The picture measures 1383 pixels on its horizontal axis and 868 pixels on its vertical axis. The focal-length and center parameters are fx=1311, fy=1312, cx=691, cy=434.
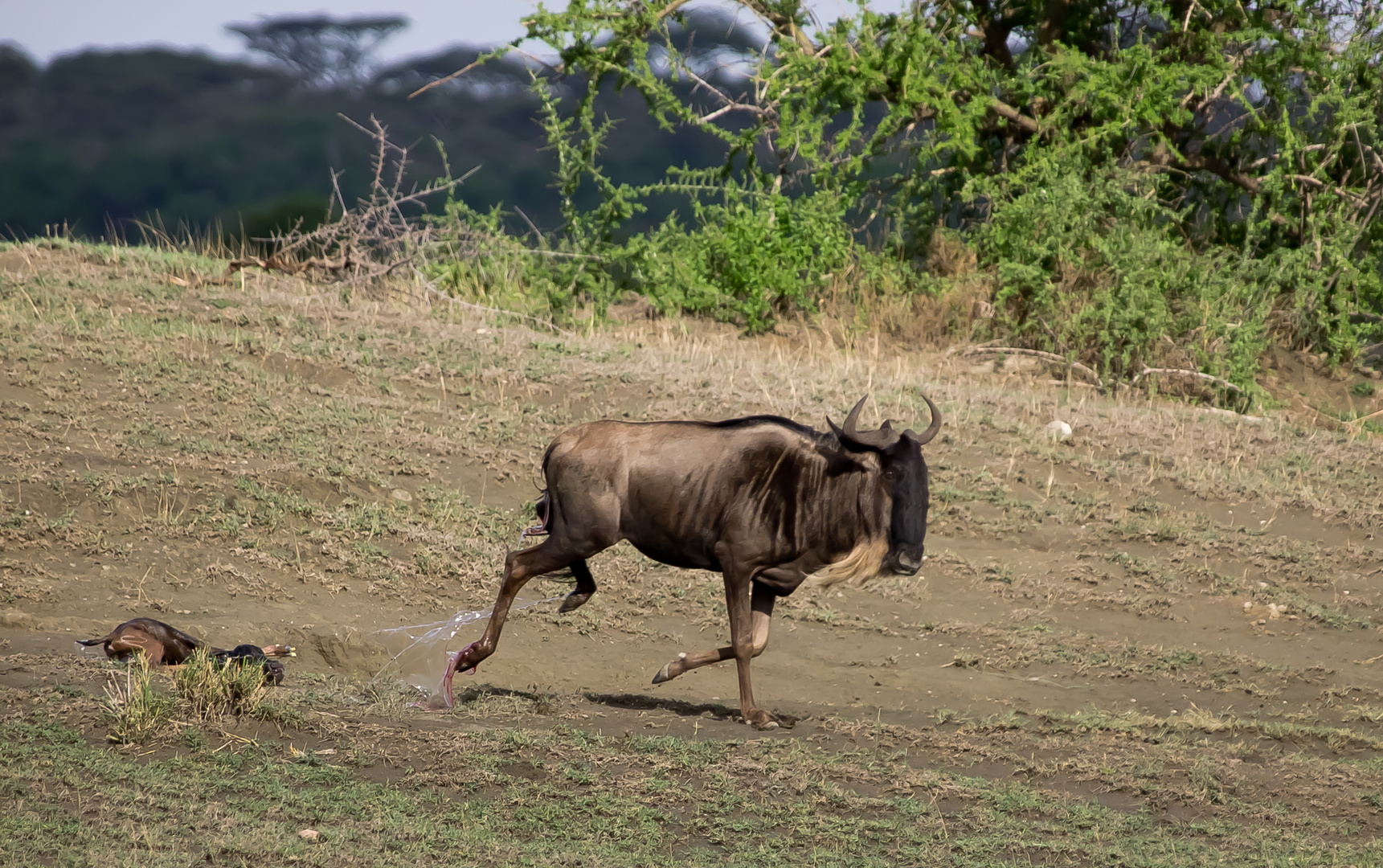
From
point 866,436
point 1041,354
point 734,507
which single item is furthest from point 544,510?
point 1041,354

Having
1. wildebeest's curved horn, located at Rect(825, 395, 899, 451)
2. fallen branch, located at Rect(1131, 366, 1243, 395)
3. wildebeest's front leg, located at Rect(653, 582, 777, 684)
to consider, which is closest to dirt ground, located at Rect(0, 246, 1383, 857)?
wildebeest's front leg, located at Rect(653, 582, 777, 684)

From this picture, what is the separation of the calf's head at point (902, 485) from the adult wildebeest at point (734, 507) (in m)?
0.01

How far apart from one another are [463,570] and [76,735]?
137 inches

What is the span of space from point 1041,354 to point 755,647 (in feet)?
31.1

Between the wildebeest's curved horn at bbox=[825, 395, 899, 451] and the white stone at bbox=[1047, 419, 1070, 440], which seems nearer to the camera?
the wildebeest's curved horn at bbox=[825, 395, 899, 451]

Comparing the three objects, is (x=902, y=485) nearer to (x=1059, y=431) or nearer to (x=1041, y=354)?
(x=1059, y=431)

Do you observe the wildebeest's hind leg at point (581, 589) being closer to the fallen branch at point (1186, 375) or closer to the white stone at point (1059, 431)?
the white stone at point (1059, 431)

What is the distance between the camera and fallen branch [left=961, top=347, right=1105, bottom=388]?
46.7ft

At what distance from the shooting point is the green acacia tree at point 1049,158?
14922mm

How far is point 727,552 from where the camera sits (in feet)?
20.1

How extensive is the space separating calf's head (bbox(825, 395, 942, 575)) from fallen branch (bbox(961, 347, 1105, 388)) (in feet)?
28.9

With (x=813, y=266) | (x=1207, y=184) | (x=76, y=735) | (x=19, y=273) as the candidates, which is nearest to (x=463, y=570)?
(x=76, y=735)

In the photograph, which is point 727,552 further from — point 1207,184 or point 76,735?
point 1207,184

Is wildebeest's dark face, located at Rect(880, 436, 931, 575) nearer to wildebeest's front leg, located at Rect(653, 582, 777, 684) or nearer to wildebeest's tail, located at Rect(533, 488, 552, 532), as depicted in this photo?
wildebeest's front leg, located at Rect(653, 582, 777, 684)
